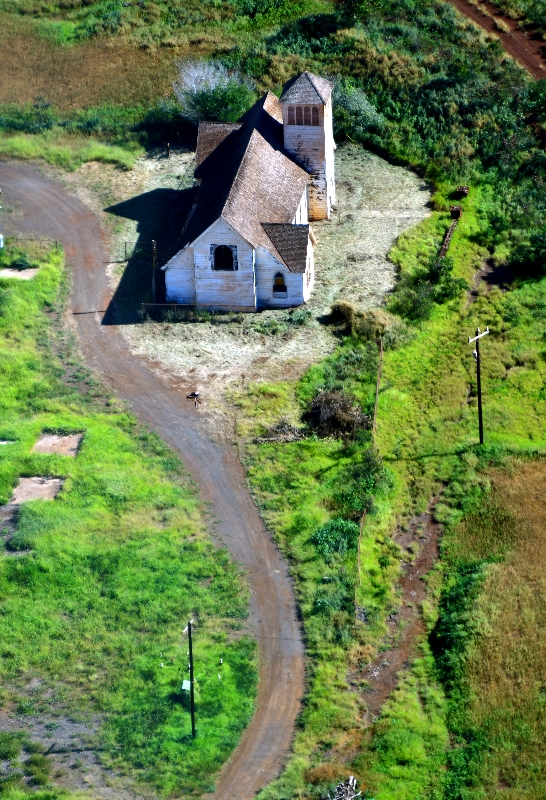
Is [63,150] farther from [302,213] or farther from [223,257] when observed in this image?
[223,257]

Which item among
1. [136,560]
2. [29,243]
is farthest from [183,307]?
[136,560]

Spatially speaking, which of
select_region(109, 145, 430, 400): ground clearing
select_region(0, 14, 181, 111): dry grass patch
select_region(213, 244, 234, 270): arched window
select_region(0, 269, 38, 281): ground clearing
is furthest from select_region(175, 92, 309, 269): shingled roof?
select_region(0, 14, 181, 111): dry grass patch

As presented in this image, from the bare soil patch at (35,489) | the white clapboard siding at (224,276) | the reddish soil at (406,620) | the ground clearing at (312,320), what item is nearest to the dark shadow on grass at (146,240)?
the ground clearing at (312,320)

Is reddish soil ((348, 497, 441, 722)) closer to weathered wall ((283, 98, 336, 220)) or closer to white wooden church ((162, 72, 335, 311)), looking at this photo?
white wooden church ((162, 72, 335, 311))

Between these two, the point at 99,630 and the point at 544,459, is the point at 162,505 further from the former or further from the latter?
the point at 544,459

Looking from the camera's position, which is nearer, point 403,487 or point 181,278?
point 403,487

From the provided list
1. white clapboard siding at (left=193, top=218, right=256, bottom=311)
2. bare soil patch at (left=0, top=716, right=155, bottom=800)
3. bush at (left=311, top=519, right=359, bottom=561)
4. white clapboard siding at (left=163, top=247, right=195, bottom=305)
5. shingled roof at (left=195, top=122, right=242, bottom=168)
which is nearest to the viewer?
bare soil patch at (left=0, top=716, right=155, bottom=800)

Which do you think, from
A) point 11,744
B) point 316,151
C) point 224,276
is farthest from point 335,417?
point 316,151

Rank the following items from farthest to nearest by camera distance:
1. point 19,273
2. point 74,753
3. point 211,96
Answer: point 211,96, point 19,273, point 74,753
